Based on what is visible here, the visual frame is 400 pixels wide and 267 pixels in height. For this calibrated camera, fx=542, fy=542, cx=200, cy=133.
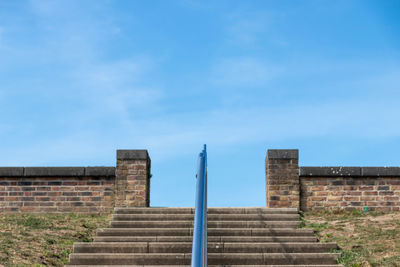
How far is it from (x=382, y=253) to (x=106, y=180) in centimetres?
639

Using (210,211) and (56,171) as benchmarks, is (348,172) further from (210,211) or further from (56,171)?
(56,171)

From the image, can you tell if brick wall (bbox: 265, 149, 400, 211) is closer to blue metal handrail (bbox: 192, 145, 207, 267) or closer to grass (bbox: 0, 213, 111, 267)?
grass (bbox: 0, 213, 111, 267)

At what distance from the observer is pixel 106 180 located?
12.6m

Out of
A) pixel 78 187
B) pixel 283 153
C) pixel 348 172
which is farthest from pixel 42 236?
pixel 348 172

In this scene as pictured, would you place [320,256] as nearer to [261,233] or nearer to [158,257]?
[261,233]

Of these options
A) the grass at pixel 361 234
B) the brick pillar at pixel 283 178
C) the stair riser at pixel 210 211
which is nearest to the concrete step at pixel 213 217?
the stair riser at pixel 210 211

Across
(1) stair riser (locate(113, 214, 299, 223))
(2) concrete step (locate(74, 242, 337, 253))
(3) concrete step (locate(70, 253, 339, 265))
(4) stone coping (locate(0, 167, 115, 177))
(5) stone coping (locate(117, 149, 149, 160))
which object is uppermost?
(5) stone coping (locate(117, 149, 149, 160))

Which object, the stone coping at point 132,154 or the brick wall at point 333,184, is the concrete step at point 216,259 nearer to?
the brick wall at point 333,184

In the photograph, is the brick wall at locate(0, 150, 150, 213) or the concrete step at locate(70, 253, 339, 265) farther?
the brick wall at locate(0, 150, 150, 213)

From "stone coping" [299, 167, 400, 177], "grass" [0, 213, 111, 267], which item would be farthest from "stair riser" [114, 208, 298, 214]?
"stone coping" [299, 167, 400, 177]

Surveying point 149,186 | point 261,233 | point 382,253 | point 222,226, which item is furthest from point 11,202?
point 382,253

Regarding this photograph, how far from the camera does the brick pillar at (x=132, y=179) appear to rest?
12266 millimetres

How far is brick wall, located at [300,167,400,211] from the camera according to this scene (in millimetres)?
12430

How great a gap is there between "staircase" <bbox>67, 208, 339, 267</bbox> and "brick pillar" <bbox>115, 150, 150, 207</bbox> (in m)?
0.65
